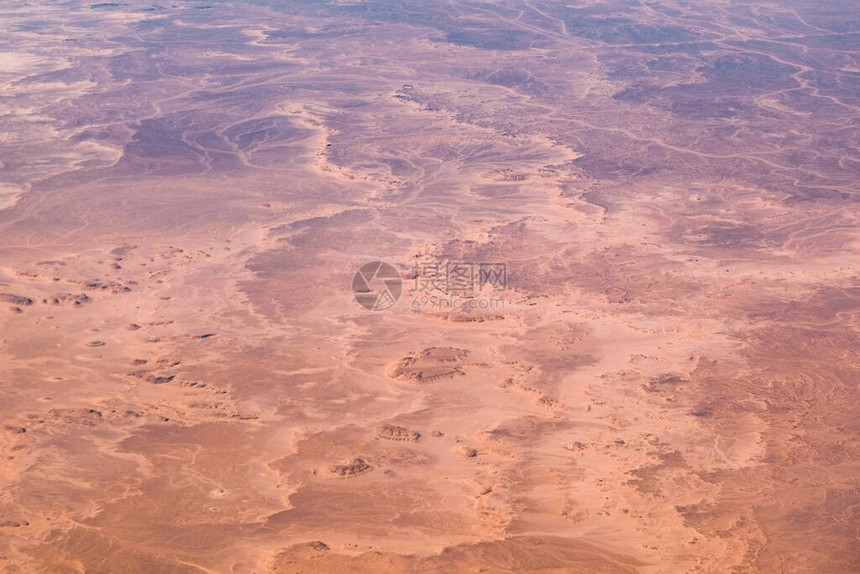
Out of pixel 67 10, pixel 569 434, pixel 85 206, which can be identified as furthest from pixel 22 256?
pixel 67 10

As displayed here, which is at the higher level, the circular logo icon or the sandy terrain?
the sandy terrain

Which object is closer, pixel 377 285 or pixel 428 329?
pixel 428 329

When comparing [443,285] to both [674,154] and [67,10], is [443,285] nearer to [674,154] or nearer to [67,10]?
[674,154]

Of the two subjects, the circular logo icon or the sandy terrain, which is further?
the circular logo icon

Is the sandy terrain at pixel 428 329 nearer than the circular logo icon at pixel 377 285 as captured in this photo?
Yes

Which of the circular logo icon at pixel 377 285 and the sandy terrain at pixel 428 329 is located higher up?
the sandy terrain at pixel 428 329
